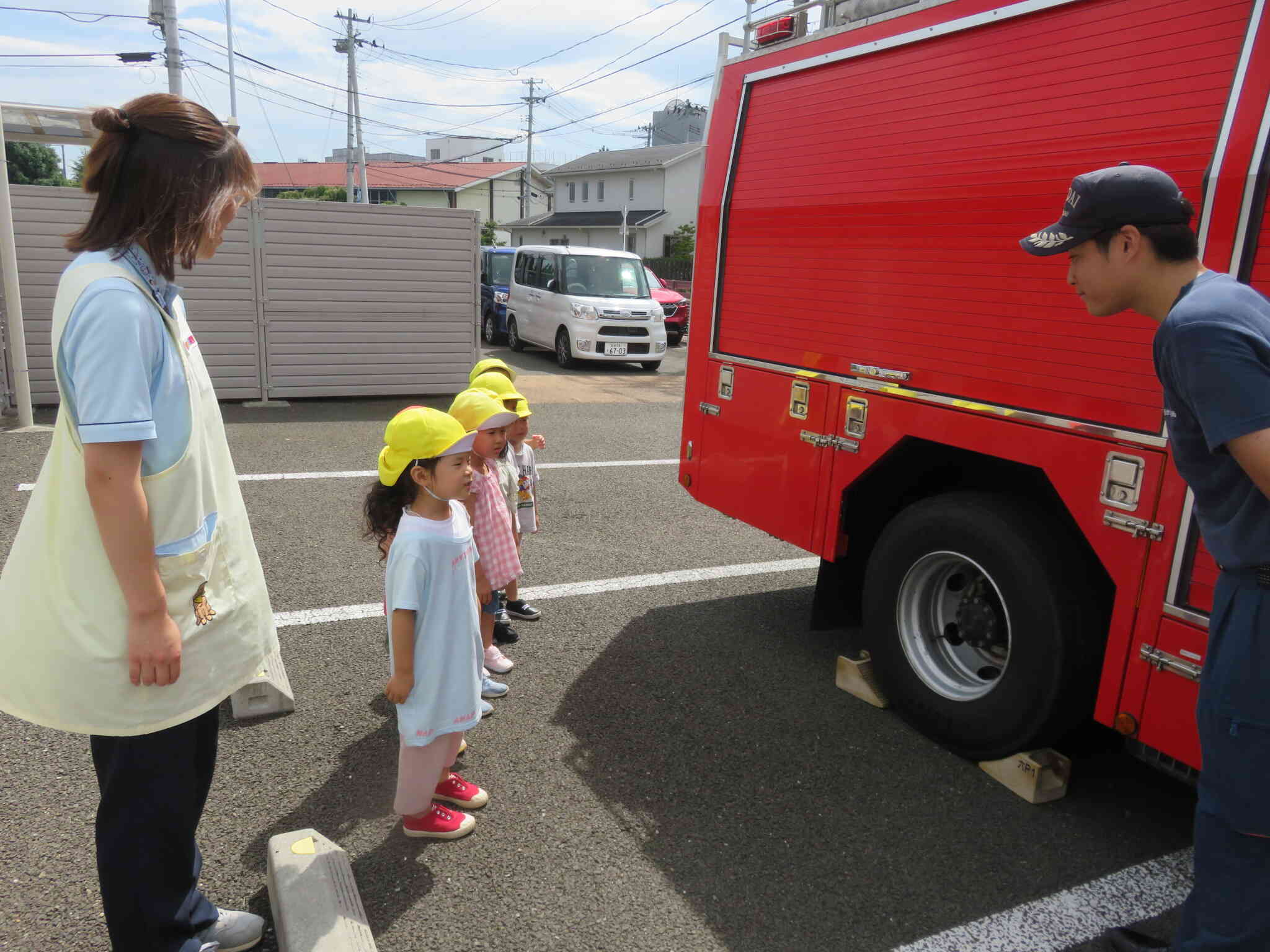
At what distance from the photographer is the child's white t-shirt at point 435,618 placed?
2662 mm

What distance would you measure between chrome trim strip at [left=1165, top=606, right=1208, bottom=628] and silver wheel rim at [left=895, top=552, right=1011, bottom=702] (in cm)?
74

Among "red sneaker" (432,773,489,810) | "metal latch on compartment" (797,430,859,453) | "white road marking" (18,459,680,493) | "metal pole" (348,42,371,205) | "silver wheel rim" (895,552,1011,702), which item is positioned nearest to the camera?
"red sneaker" (432,773,489,810)

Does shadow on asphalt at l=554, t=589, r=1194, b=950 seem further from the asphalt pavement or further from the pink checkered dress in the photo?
the pink checkered dress

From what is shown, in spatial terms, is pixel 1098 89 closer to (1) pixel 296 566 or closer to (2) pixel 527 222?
(1) pixel 296 566

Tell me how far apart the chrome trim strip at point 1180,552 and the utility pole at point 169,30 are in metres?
21.1

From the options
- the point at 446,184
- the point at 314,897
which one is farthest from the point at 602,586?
the point at 446,184

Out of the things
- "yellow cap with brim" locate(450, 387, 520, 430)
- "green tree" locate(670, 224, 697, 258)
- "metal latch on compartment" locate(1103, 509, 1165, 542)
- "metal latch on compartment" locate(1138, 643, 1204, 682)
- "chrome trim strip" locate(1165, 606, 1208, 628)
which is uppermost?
"green tree" locate(670, 224, 697, 258)

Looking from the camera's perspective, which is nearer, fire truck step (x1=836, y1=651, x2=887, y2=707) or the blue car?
fire truck step (x1=836, y1=651, x2=887, y2=707)

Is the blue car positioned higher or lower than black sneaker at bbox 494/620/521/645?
higher

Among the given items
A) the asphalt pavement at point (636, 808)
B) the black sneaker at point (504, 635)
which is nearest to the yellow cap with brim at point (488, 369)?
the black sneaker at point (504, 635)

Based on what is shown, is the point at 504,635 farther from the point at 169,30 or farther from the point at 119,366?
the point at 169,30

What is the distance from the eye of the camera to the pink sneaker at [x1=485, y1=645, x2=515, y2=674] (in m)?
4.09

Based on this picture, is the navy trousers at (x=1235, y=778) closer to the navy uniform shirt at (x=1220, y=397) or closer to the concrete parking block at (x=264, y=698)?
the navy uniform shirt at (x=1220, y=397)

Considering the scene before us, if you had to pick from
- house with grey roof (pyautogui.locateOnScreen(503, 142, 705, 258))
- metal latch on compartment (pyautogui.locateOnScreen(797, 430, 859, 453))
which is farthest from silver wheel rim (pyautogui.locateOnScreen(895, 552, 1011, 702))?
house with grey roof (pyautogui.locateOnScreen(503, 142, 705, 258))
